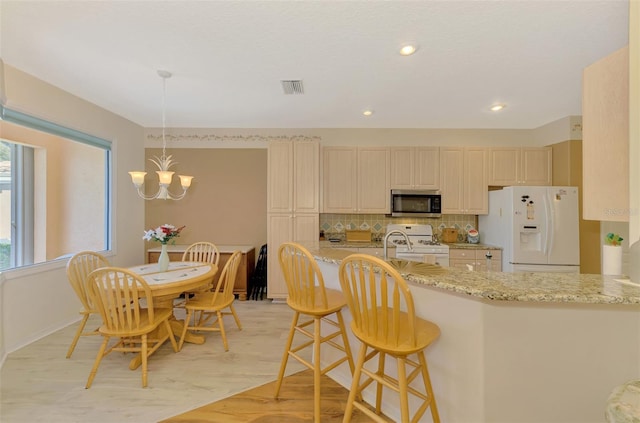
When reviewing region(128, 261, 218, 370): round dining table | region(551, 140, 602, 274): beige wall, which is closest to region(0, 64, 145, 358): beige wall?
Result: region(128, 261, 218, 370): round dining table

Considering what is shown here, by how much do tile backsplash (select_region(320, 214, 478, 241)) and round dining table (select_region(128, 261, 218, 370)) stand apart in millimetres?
Answer: 1996

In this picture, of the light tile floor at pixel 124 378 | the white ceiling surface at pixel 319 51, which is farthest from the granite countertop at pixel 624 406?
the white ceiling surface at pixel 319 51

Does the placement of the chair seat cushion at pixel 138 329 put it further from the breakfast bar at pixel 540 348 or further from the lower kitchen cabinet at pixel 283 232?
the breakfast bar at pixel 540 348

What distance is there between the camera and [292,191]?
374cm

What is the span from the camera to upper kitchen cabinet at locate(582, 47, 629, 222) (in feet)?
3.93

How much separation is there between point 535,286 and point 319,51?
2.13 metres

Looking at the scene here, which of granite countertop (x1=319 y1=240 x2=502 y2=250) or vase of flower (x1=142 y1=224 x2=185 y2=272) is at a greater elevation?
vase of flower (x1=142 y1=224 x2=185 y2=272)

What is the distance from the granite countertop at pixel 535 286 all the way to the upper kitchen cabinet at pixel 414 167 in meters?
2.66

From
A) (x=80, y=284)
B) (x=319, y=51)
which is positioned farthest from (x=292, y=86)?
(x=80, y=284)

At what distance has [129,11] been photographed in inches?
66.6

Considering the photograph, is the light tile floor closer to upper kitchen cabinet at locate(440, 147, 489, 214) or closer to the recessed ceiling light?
the recessed ceiling light

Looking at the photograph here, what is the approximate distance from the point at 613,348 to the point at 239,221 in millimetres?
4147

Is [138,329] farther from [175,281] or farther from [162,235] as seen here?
[162,235]

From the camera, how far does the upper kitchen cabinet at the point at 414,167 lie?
3.89m
